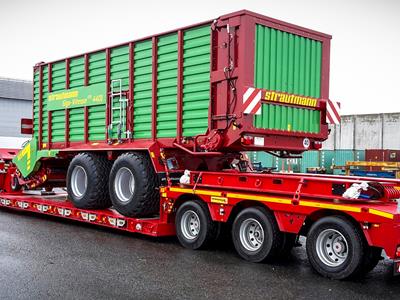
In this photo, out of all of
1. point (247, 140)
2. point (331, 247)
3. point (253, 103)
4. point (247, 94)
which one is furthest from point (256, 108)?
point (331, 247)

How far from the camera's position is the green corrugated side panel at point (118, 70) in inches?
409

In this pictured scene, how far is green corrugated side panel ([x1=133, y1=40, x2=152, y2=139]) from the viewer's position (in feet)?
32.5

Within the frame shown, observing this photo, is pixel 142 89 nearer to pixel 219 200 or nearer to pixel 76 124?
pixel 76 124

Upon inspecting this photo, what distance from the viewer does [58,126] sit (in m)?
12.3

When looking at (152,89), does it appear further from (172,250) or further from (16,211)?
(16,211)

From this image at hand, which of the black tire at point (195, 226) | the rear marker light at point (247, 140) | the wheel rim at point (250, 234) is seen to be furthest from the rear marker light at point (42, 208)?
the wheel rim at point (250, 234)

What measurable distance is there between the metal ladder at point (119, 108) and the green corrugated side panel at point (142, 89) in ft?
0.85

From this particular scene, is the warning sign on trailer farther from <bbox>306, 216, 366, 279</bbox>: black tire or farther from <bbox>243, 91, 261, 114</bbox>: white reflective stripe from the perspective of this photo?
<bbox>306, 216, 366, 279</bbox>: black tire

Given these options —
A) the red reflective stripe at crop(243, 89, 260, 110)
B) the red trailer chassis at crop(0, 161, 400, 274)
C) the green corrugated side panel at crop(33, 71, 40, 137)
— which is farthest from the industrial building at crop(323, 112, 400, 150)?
the red reflective stripe at crop(243, 89, 260, 110)

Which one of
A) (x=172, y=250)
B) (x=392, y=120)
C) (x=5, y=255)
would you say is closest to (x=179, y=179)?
(x=172, y=250)

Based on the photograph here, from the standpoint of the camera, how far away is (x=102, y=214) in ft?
32.2

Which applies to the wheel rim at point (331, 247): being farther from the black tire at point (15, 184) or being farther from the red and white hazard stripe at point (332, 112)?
the black tire at point (15, 184)

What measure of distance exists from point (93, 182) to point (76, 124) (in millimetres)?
1742

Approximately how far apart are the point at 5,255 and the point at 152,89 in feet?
12.8
